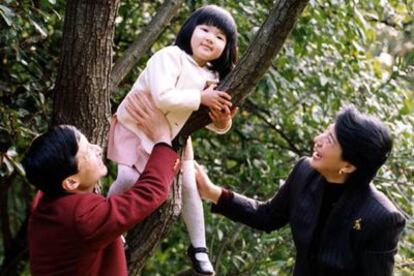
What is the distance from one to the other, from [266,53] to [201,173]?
53 centimetres

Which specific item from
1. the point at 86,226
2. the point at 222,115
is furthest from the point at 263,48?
the point at 86,226

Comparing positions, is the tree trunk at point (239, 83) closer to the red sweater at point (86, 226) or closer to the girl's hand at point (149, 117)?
the girl's hand at point (149, 117)

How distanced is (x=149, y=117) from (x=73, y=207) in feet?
1.43

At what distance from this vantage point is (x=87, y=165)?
6.75ft

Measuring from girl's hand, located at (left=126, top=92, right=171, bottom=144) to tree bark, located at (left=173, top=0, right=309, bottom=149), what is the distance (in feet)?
0.66

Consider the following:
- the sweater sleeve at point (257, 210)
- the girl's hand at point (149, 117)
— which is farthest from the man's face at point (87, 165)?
the sweater sleeve at point (257, 210)

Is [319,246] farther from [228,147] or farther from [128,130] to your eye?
[228,147]

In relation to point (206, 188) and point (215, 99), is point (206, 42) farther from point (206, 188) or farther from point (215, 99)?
point (206, 188)

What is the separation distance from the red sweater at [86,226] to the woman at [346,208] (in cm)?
48

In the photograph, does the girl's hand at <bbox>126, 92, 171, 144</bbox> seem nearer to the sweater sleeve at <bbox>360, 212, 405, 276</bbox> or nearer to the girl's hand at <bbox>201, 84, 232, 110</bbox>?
the girl's hand at <bbox>201, 84, 232, 110</bbox>

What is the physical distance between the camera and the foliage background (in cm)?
329

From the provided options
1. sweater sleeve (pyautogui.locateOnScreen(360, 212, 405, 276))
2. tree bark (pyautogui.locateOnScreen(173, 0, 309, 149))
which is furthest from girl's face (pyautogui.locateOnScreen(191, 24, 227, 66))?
sweater sleeve (pyautogui.locateOnScreen(360, 212, 405, 276))

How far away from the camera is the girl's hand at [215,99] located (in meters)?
2.28

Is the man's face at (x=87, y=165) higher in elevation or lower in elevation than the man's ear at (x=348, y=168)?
lower
